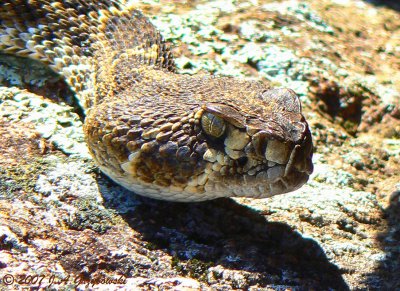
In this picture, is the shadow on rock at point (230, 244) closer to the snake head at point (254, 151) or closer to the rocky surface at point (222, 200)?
the rocky surface at point (222, 200)

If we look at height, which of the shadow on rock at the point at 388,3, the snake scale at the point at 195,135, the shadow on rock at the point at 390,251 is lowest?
the shadow on rock at the point at 390,251

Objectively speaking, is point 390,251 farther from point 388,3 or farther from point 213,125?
point 388,3

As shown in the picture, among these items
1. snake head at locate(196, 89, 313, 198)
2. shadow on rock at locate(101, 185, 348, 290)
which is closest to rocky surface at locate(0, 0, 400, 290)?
shadow on rock at locate(101, 185, 348, 290)

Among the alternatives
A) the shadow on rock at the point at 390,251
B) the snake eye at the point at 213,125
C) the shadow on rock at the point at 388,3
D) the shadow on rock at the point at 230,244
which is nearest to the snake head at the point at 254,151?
the snake eye at the point at 213,125

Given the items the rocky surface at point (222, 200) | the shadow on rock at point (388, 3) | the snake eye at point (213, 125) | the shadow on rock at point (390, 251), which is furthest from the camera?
the shadow on rock at point (388, 3)

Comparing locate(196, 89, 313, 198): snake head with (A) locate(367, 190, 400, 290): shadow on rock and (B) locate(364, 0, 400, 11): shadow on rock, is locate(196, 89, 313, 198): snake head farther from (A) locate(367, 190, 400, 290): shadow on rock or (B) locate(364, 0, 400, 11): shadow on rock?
(B) locate(364, 0, 400, 11): shadow on rock

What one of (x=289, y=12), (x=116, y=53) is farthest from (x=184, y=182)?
(x=289, y=12)
